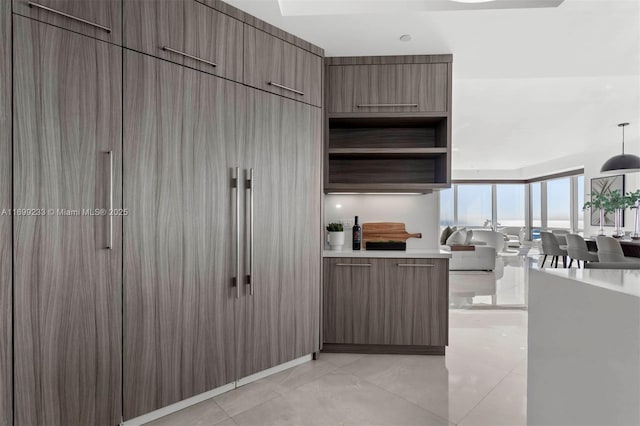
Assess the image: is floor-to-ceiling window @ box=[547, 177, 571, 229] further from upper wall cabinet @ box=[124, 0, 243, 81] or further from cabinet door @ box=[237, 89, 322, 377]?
upper wall cabinet @ box=[124, 0, 243, 81]

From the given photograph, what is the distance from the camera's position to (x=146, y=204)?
190 cm

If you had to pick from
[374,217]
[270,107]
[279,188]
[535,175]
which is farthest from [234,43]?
[535,175]

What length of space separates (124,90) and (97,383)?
147 cm

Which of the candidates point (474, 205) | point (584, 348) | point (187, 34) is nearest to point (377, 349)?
point (584, 348)

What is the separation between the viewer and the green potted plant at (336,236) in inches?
123

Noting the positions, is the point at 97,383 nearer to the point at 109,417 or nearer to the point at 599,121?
the point at 109,417

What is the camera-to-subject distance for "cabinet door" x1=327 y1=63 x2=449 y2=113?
9.62 ft

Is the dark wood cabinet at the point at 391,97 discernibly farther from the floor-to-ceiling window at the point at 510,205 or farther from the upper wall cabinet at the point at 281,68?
the floor-to-ceiling window at the point at 510,205

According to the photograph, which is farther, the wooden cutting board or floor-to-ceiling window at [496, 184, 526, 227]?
floor-to-ceiling window at [496, 184, 526, 227]

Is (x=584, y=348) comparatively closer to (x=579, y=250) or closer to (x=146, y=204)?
(x=146, y=204)

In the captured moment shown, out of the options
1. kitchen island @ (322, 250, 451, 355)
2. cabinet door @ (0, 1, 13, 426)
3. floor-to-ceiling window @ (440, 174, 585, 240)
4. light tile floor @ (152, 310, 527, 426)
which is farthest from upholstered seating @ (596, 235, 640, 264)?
floor-to-ceiling window @ (440, 174, 585, 240)

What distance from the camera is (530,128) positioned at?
6613mm

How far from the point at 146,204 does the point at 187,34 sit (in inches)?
39.8

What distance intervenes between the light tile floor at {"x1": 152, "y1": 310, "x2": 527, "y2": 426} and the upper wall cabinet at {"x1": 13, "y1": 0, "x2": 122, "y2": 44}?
2.06 meters
